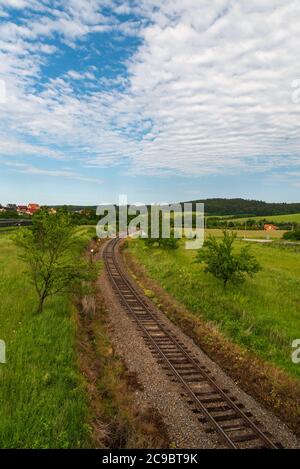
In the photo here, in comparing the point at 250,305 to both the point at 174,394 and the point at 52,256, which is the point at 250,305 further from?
the point at 52,256

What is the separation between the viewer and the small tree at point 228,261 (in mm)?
24439

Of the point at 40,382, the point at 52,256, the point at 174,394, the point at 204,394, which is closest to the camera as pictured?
the point at 40,382

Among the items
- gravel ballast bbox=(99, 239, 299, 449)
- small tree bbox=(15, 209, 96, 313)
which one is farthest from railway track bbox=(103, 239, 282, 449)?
small tree bbox=(15, 209, 96, 313)

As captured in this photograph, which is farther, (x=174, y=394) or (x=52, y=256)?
(x=52, y=256)

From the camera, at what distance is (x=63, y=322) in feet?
56.0

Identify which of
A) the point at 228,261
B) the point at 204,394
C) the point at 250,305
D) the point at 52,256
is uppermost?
the point at 52,256

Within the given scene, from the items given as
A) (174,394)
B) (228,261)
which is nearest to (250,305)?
(228,261)

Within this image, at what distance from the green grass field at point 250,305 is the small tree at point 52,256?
8.40m

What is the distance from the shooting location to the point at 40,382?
11.3 meters

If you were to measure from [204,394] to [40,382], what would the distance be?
6.13 meters

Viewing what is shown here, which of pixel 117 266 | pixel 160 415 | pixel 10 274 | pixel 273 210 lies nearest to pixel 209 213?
pixel 273 210

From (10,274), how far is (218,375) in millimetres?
19676

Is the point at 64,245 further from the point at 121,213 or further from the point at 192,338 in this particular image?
the point at 121,213

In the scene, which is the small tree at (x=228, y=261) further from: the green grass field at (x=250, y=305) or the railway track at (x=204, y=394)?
the railway track at (x=204, y=394)
